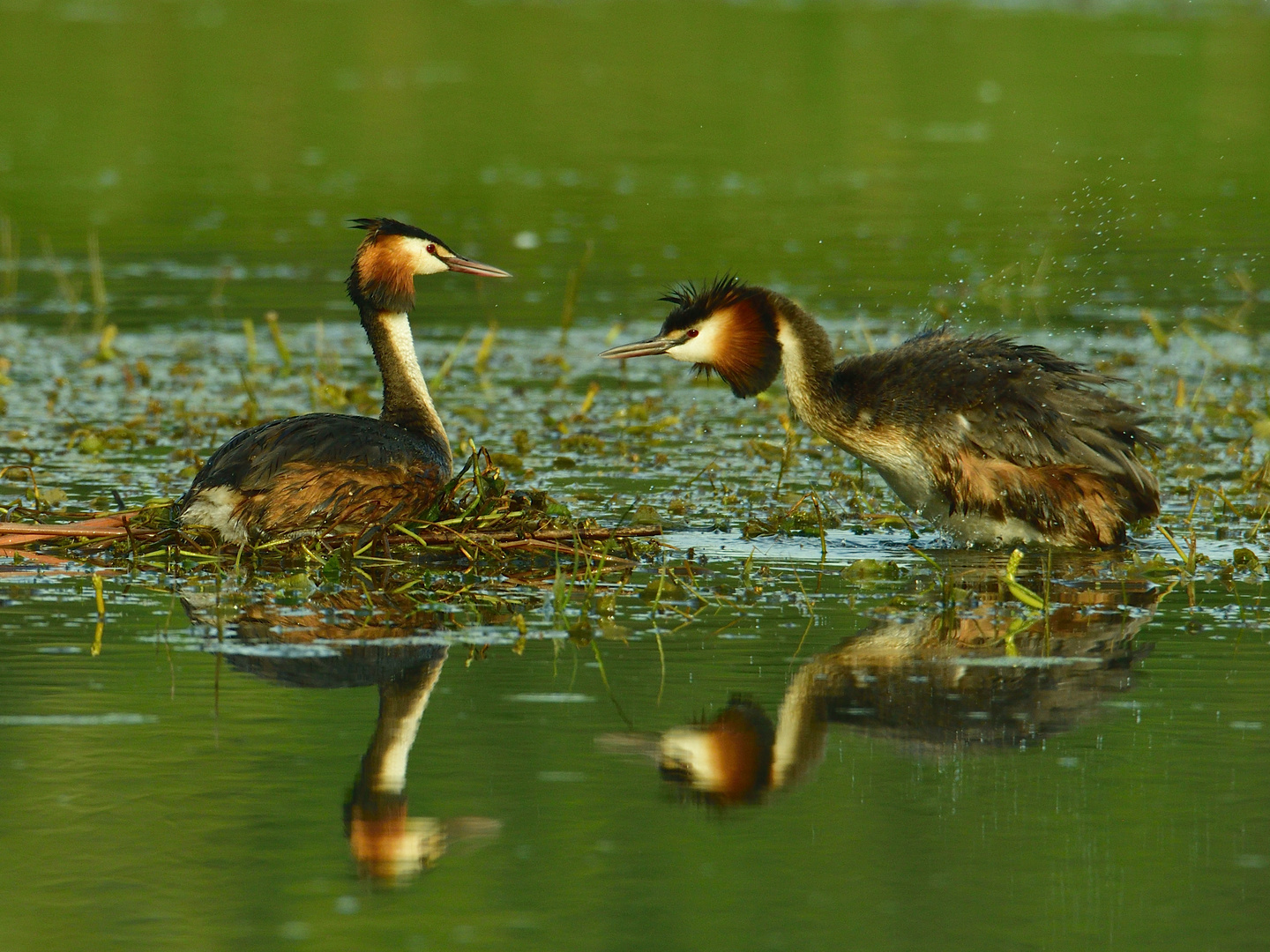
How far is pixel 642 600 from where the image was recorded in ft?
23.4

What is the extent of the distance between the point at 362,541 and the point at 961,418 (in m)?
2.53

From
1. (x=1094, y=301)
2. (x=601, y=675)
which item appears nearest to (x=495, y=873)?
(x=601, y=675)

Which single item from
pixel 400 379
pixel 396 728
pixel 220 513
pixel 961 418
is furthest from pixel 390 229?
pixel 396 728

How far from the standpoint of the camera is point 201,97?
25.9m

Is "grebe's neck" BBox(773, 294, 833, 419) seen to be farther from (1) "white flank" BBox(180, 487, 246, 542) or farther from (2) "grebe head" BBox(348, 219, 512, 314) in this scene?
(1) "white flank" BBox(180, 487, 246, 542)

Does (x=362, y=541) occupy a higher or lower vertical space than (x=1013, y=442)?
lower

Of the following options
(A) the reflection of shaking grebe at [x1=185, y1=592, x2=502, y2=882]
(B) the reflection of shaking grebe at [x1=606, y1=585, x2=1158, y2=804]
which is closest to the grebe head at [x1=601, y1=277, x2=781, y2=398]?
(B) the reflection of shaking grebe at [x1=606, y1=585, x2=1158, y2=804]

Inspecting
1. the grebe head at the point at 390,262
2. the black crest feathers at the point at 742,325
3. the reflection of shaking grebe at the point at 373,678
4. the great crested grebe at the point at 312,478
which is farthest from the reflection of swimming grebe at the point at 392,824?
the grebe head at the point at 390,262

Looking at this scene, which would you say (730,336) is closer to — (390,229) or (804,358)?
(804,358)

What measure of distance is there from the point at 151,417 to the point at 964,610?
5560 millimetres

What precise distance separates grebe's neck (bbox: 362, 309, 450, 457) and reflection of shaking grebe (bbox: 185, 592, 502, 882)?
5.35 ft

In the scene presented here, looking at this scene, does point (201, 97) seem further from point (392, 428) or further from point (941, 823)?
point (941, 823)

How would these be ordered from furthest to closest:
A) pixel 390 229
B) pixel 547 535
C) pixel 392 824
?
1. pixel 390 229
2. pixel 547 535
3. pixel 392 824

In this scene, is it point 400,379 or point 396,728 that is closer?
point 396,728
